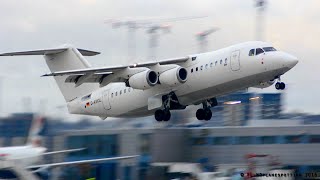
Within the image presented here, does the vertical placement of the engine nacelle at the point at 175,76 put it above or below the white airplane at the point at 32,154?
above

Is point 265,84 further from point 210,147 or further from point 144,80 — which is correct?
point 210,147

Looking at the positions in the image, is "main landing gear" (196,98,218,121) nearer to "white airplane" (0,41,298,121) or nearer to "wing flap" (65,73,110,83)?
"white airplane" (0,41,298,121)

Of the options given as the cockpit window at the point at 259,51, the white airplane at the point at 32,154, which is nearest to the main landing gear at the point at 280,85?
the cockpit window at the point at 259,51

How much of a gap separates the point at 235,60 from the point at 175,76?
217cm

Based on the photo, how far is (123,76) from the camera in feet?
97.4

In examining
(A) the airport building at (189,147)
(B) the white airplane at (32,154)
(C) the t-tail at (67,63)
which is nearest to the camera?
(B) the white airplane at (32,154)

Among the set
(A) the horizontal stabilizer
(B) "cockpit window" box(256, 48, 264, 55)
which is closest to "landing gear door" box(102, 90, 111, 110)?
(A) the horizontal stabilizer

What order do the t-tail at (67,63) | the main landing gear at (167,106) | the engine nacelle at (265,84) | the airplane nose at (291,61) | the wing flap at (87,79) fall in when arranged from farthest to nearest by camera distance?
1. the t-tail at (67,63)
2. the wing flap at (87,79)
3. the main landing gear at (167,106)
4. the engine nacelle at (265,84)
5. the airplane nose at (291,61)

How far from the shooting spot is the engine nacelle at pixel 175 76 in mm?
28297

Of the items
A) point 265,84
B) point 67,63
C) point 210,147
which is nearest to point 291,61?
point 265,84

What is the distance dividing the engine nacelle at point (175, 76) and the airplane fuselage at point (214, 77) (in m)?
0.26

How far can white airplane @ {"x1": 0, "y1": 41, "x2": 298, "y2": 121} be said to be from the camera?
2748 centimetres

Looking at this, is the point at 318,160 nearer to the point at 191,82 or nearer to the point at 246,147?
the point at 246,147

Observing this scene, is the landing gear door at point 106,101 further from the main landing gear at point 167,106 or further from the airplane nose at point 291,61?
the airplane nose at point 291,61
